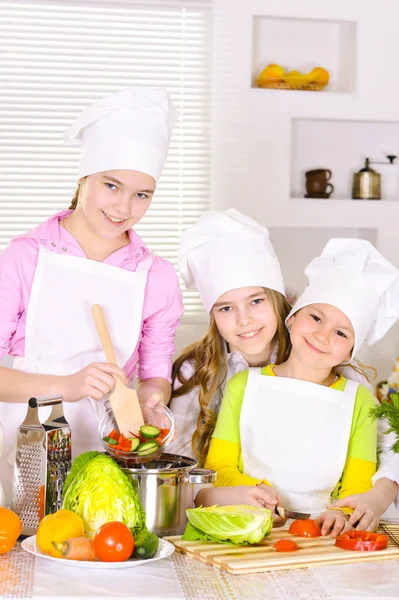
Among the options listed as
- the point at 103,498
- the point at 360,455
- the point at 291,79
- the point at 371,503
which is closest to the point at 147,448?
the point at 103,498

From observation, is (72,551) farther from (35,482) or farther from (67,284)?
(67,284)

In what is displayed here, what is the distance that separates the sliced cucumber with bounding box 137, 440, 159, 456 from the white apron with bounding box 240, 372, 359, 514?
442mm

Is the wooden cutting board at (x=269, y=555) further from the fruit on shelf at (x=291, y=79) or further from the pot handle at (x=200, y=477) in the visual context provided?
the fruit on shelf at (x=291, y=79)

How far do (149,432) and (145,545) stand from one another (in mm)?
246

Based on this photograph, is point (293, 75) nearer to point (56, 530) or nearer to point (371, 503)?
point (371, 503)

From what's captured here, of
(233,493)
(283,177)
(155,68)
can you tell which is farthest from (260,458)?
(155,68)

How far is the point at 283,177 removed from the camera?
397 centimetres

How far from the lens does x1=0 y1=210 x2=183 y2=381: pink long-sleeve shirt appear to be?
6.42 ft

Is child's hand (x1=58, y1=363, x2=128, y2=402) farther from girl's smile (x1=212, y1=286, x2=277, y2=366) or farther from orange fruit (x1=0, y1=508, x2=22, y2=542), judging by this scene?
→ girl's smile (x1=212, y1=286, x2=277, y2=366)

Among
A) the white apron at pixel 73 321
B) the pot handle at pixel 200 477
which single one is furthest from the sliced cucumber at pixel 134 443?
the white apron at pixel 73 321

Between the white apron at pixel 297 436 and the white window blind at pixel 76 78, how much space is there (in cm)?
213

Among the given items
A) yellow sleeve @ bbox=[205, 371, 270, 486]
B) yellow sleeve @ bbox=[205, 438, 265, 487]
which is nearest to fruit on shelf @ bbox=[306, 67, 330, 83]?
yellow sleeve @ bbox=[205, 371, 270, 486]

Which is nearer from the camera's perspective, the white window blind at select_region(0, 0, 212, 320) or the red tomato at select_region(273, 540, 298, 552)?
the red tomato at select_region(273, 540, 298, 552)

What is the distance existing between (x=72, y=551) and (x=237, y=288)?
861 millimetres
